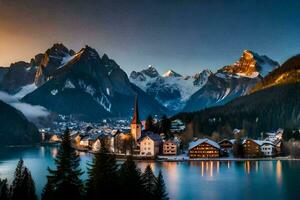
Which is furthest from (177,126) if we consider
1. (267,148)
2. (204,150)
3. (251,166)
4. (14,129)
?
(14,129)

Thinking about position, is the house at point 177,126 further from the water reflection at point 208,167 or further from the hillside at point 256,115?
Result: the water reflection at point 208,167

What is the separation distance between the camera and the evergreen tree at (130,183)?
22.9 meters

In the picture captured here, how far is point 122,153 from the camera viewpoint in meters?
84.9

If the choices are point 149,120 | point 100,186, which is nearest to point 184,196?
point 100,186

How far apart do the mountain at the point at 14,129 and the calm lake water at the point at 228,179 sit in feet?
262

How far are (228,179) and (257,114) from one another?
59469 mm

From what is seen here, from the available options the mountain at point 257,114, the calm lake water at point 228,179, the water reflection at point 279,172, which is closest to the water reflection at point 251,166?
the calm lake water at point 228,179

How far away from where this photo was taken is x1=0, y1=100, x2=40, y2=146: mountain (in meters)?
144

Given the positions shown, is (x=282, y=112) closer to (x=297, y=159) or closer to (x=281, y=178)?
(x=297, y=159)

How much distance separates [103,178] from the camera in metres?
22.4

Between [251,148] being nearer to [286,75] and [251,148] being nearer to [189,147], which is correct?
[189,147]

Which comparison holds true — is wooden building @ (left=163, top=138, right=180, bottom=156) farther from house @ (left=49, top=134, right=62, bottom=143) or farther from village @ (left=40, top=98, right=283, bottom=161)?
house @ (left=49, top=134, right=62, bottom=143)

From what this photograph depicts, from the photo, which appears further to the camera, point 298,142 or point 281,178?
point 298,142

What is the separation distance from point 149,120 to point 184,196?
209ft
